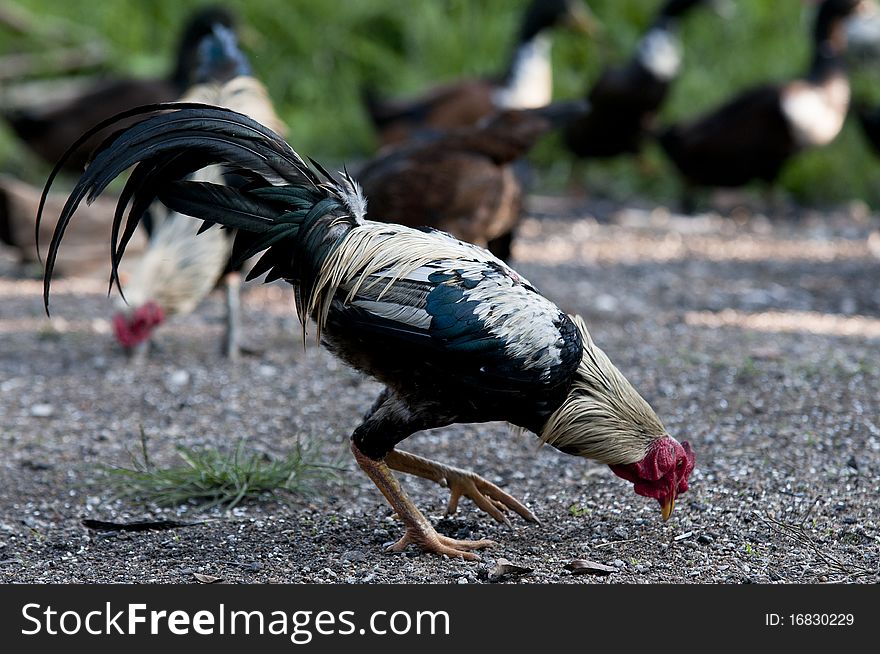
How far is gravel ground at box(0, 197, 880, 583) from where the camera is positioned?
400cm

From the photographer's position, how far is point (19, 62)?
44.0ft

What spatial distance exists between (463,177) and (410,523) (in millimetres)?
2849

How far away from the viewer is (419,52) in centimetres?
1285

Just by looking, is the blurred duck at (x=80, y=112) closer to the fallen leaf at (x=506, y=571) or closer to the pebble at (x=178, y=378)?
the pebble at (x=178, y=378)

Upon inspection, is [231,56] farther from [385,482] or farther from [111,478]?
[385,482]

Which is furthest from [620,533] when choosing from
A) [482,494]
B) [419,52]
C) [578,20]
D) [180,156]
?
[419,52]

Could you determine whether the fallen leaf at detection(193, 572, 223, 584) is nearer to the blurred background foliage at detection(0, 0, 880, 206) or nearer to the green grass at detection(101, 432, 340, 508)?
the green grass at detection(101, 432, 340, 508)

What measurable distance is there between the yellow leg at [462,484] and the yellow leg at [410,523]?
0.82 ft

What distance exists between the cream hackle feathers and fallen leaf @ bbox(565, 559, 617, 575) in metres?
0.37

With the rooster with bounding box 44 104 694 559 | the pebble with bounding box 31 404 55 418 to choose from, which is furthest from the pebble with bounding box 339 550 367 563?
the pebble with bounding box 31 404 55 418

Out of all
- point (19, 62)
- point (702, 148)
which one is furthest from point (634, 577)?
point (19, 62)

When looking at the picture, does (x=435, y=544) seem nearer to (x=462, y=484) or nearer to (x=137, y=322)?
(x=462, y=484)

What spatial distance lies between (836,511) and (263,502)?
221 cm

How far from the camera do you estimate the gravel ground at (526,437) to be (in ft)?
13.1
